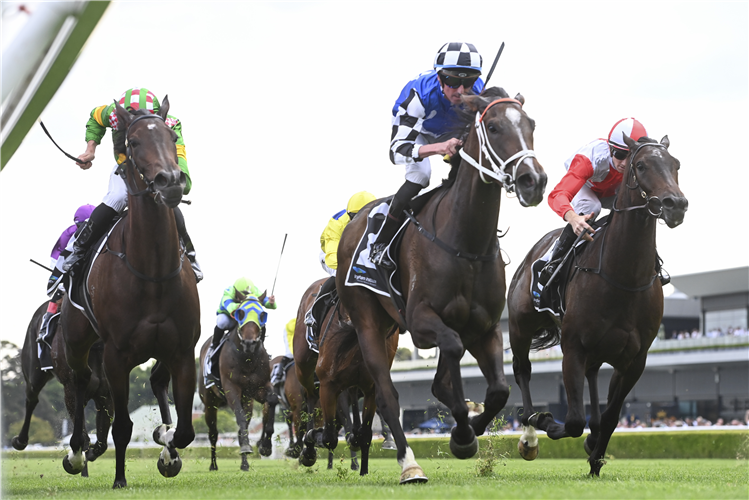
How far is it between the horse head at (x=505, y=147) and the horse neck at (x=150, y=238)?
254 centimetres

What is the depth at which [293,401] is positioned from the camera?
1423 cm

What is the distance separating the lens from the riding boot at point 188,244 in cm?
789

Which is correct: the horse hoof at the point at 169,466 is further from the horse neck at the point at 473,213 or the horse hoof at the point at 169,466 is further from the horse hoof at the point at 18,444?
the horse hoof at the point at 18,444

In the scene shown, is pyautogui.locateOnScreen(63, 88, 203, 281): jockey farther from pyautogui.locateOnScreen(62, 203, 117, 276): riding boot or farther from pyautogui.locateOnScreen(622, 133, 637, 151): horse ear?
pyautogui.locateOnScreen(622, 133, 637, 151): horse ear

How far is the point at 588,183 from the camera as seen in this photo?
8.36 metres

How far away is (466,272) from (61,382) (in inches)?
275

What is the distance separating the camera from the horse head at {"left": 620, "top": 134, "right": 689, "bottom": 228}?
6504mm

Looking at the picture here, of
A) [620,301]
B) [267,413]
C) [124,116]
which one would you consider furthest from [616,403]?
[267,413]

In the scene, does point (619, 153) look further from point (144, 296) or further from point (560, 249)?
point (144, 296)

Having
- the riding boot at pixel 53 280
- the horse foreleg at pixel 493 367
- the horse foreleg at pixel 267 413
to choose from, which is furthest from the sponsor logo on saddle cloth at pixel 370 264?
the horse foreleg at pixel 267 413

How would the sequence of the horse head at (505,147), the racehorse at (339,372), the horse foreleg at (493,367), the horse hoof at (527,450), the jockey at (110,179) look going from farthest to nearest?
the racehorse at (339,372) < the horse hoof at (527,450) < the jockey at (110,179) < the horse foreleg at (493,367) < the horse head at (505,147)

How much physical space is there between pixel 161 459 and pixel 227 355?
24.8ft

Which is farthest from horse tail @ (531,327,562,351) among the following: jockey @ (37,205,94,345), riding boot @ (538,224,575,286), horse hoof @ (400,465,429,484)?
jockey @ (37,205,94,345)

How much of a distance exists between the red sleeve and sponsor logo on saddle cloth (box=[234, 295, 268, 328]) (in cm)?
750
